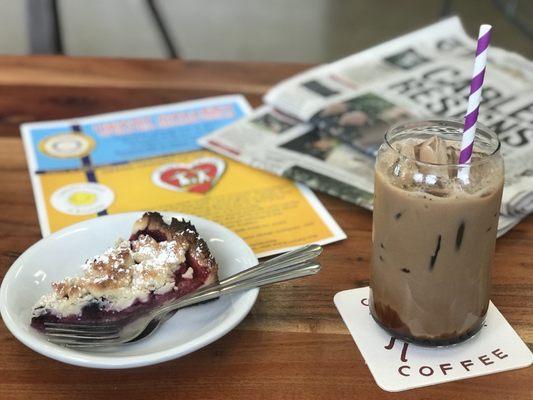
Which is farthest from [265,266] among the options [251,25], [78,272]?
[251,25]

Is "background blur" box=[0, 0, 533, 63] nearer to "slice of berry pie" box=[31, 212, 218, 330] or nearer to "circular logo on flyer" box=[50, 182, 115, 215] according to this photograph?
"circular logo on flyer" box=[50, 182, 115, 215]

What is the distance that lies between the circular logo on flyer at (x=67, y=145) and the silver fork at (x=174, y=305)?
37 centimetres

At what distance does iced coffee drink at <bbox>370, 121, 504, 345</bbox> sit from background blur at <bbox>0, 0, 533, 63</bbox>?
183 cm

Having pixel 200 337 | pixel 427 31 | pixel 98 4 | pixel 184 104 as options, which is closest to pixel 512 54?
pixel 427 31

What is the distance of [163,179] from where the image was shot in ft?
2.68

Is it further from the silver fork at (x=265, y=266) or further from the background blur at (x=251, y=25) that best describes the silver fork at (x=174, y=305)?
the background blur at (x=251, y=25)

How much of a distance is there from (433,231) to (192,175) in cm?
39

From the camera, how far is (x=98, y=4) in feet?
8.72

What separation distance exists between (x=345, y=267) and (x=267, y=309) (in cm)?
10

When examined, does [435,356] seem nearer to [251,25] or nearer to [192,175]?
[192,175]

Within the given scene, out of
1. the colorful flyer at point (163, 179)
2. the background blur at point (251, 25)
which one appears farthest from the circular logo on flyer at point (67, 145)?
the background blur at point (251, 25)

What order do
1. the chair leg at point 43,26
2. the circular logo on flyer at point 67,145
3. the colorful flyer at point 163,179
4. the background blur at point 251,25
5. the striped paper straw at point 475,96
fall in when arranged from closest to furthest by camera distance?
the striped paper straw at point 475,96 → the colorful flyer at point 163,179 → the circular logo on flyer at point 67,145 → the chair leg at point 43,26 → the background blur at point 251,25

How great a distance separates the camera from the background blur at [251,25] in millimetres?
2395

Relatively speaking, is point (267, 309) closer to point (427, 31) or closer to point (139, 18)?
point (427, 31)
